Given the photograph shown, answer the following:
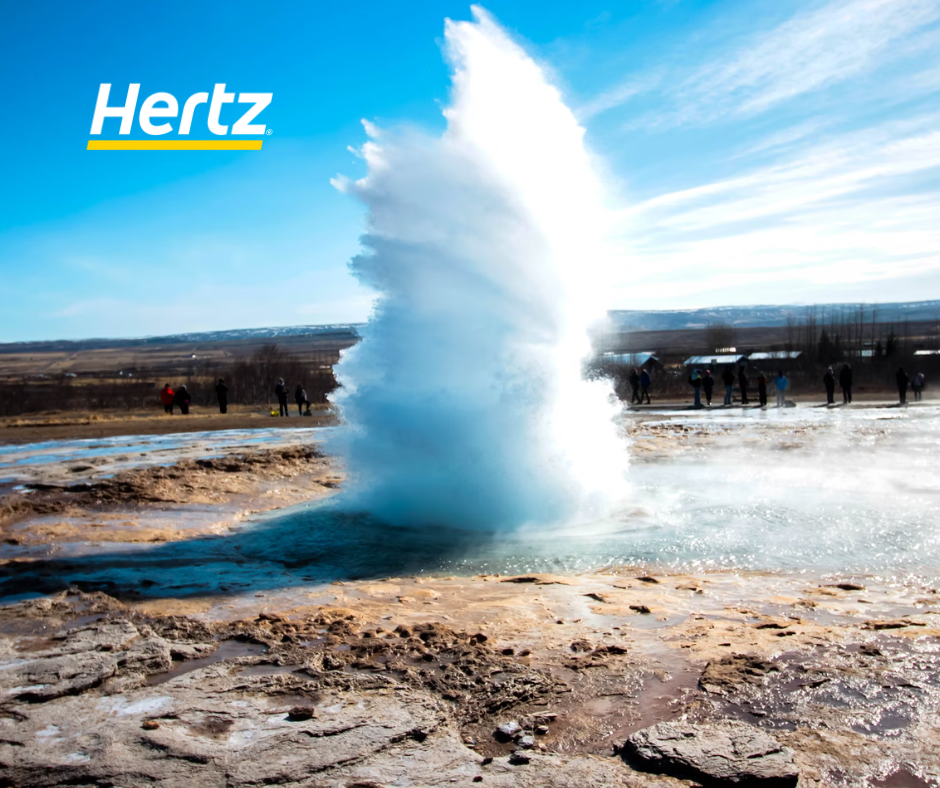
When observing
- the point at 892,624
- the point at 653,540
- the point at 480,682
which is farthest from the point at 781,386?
the point at 480,682

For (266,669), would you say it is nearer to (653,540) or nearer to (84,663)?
(84,663)

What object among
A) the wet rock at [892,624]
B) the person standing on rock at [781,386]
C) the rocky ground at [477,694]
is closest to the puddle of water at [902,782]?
the rocky ground at [477,694]

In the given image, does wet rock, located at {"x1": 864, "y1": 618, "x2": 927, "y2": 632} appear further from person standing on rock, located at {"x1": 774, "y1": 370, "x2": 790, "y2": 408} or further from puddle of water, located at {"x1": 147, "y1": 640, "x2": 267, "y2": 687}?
person standing on rock, located at {"x1": 774, "y1": 370, "x2": 790, "y2": 408}

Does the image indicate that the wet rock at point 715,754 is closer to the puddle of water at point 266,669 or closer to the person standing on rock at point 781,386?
the puddle of water at point 266,669

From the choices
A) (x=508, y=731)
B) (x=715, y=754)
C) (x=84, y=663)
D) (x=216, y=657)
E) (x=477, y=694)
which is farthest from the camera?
(x=216, y=657)

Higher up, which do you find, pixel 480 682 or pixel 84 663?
pixel 84 663

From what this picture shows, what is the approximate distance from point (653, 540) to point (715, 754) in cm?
551

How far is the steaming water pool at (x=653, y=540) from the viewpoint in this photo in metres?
8.12

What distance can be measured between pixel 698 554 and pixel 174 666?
5539mm

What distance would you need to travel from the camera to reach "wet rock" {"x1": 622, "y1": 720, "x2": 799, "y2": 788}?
3.64 meters

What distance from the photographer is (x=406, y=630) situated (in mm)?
6004

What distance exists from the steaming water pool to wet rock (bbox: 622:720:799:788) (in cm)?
401

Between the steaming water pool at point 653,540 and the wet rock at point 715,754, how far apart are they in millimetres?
4011

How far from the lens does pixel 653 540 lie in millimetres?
9281
